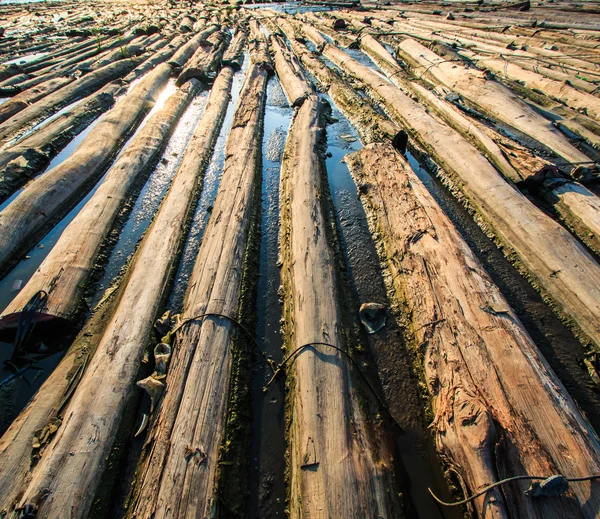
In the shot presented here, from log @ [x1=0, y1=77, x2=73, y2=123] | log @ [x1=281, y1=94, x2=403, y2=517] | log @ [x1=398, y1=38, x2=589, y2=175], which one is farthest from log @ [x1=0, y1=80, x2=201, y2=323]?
log @ [x1=398, y1=38, x2=589, y2=175]

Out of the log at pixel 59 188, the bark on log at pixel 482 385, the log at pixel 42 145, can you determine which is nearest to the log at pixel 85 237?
the log at pixel 59 188

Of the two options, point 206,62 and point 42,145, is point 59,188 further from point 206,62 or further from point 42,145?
point 206,62

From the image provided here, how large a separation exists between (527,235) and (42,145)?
9.43 m

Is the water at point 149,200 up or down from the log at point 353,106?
down

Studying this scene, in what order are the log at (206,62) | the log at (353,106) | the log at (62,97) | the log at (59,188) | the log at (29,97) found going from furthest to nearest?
the log at (206,62) < the log at (29,97) < the log at (62,97) < the log at (353,106) < the log at (59,188)

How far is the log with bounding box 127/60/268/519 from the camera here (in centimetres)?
268

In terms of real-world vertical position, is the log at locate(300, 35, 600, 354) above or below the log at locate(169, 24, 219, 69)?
below

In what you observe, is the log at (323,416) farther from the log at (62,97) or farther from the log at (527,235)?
the log at (62,97)

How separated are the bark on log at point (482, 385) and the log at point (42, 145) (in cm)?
699

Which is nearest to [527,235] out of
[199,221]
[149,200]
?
[199,221]

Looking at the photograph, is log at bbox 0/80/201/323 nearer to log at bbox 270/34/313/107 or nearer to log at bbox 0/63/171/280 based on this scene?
log at bbox 0/63/171/280

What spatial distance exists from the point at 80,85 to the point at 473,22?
1754 cm

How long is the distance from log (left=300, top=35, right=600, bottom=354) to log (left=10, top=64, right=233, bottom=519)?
15.5 feet

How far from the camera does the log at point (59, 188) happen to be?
5.42 meters
